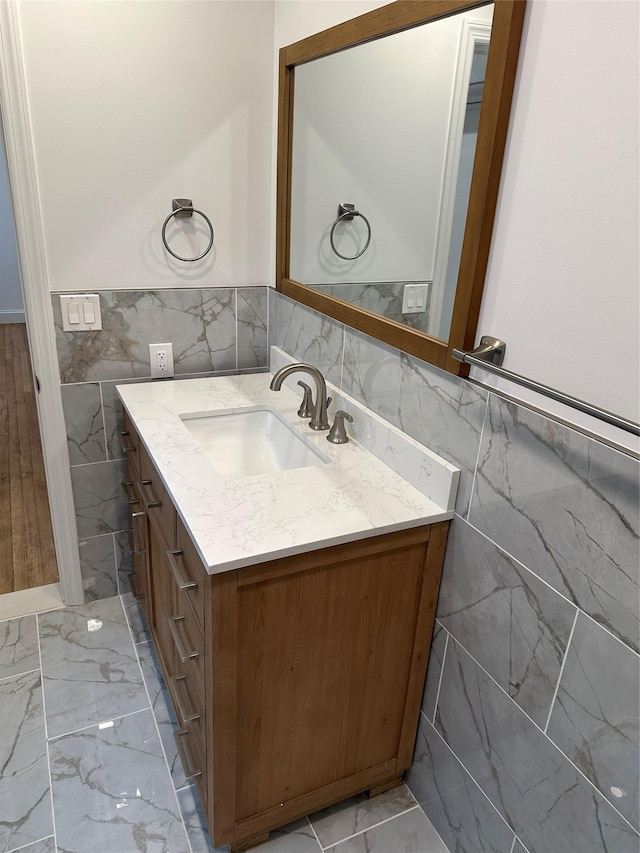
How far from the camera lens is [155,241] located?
192 cm

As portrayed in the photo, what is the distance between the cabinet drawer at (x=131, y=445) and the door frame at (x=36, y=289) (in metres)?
0.18

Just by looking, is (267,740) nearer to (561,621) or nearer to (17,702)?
(561,621)

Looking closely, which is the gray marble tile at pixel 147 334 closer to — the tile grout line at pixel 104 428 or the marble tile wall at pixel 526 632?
the tile grout line at pixel 104 428

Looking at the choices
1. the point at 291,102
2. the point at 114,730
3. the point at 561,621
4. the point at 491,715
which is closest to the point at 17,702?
the point at 114,730

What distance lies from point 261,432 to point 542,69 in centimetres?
121

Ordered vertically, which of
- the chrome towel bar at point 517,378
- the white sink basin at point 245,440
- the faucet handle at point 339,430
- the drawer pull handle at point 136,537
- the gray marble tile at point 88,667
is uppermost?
the chrome towel bar at point 517,378

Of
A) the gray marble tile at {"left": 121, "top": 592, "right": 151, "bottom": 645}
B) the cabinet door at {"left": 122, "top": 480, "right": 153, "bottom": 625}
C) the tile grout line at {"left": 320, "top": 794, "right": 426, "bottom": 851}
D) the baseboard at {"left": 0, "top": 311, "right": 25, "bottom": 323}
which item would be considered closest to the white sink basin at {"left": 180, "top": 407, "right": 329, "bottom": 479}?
the cabinet door at {"left": 122, "top": 480, "right": 153, "bottom": 625}

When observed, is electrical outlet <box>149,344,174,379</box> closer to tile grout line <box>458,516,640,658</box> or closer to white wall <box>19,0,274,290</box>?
white wall <box>19,0,274,290</box>

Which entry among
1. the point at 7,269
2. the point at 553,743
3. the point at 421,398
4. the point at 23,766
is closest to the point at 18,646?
the point at 23,766

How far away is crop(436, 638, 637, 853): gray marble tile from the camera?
106 centimetres

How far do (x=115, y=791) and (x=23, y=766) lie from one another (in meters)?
0.26

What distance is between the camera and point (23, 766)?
1.64 meters

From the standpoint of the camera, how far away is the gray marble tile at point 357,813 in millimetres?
1547

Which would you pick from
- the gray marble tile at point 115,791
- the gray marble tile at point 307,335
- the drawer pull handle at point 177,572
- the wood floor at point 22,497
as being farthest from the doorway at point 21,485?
the drawer pull handle at point 177,572
